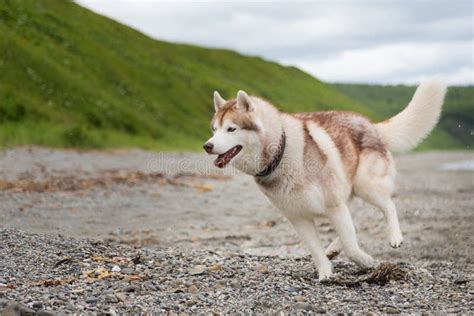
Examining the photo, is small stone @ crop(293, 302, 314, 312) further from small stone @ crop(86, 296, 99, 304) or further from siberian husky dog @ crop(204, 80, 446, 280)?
small stone @ crop(86, 296, 99, 304)

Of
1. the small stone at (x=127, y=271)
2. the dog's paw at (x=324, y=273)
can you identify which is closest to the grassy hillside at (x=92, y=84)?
the small stone at (x=127, y=271)

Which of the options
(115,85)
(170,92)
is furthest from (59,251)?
(170,92)

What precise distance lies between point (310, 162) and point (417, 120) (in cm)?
243

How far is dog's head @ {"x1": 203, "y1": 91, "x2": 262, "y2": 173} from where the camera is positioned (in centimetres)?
732

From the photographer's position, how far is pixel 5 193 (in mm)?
15352

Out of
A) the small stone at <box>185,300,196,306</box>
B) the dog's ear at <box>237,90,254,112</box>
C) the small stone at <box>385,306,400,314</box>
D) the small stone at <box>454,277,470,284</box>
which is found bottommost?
the small stone at <box>185,300,196,306</box>

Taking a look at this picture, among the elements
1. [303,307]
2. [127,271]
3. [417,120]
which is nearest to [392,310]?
[303,307]

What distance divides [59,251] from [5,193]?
7729 millimetres

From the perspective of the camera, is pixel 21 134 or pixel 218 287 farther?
pixel 21 134

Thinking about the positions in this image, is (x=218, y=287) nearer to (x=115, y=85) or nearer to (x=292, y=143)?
(x=292, y=143)

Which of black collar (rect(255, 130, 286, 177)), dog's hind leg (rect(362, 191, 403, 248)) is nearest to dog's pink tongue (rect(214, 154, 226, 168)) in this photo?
black collar (rect(255, 130, 286, 177))

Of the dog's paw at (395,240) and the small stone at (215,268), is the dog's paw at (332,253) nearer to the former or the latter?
the dog's paw at (395,240)

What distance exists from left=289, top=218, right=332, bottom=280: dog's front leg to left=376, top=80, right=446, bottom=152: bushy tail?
2021 mm

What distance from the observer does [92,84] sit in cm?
3897
